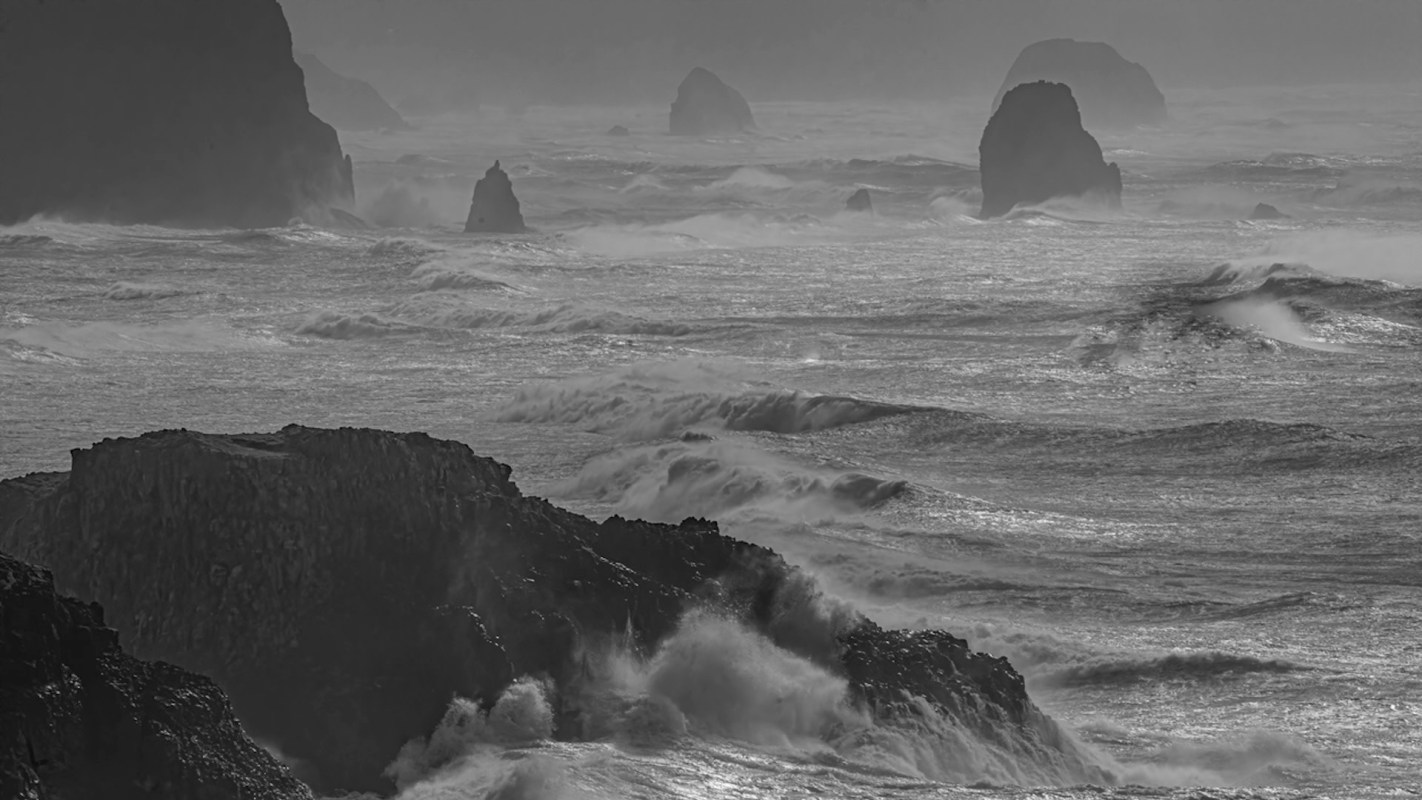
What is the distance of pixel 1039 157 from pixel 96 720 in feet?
246

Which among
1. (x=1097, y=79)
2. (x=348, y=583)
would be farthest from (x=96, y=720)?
(x=1097, y=79)

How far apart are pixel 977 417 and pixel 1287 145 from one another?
91859 mm

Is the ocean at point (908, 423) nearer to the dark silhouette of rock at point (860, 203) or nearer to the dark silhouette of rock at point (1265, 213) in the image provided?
the dark silhouette of rock at point (1265, 213)

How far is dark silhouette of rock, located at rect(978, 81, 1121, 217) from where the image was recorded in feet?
269

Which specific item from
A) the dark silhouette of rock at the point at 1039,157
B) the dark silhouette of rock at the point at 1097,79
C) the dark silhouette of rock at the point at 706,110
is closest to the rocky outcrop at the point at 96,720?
the dark silhouette of rock at the point at 1039,157

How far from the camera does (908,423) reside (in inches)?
1229

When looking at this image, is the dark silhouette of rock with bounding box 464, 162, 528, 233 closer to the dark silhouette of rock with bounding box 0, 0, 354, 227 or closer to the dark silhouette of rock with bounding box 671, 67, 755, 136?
the dark silhouette of rock with bounding box 0, 0, 354, 227

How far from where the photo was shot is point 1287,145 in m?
118

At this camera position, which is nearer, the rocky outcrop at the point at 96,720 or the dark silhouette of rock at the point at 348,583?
the rocky outcrop at the point at 96,720

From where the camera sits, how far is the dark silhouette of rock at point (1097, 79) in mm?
144250

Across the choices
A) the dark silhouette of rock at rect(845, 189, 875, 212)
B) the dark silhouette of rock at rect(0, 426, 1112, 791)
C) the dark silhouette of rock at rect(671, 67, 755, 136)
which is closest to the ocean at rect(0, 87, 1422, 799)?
the dark silhouette of rock at rect(0, 426, 1112, 791)

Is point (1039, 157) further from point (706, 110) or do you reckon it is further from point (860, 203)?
point (706, 110)

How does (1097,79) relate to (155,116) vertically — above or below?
above

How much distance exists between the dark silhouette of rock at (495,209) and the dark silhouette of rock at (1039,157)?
65.1 ft
